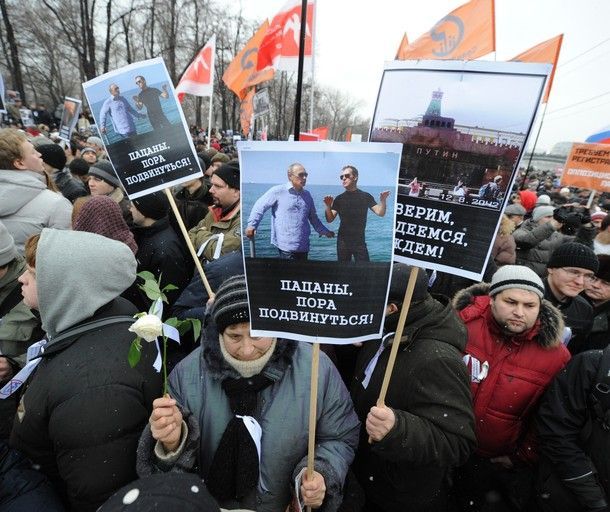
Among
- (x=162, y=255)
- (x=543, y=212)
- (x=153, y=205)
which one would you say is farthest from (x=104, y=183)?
(x=543, y=212)

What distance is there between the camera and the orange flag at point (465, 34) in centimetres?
537

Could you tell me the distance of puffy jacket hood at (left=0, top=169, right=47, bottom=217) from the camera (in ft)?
10.6

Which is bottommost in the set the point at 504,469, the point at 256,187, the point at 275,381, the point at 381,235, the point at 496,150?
the point at 504,469

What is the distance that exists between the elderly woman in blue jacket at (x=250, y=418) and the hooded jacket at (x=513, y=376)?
999mm

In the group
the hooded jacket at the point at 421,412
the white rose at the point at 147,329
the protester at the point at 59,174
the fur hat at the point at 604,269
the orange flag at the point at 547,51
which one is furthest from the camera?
the orange flag at the point at 547,51

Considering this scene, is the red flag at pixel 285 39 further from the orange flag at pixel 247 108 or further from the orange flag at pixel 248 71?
the orange flag at pixel 247 108

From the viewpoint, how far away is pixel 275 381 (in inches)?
66.2

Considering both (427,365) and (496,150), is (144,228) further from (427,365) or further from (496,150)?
(496,150)

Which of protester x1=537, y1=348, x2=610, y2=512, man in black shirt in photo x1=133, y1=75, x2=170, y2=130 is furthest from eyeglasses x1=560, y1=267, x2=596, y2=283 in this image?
man in black shirt in photo x1=133, y1=75, x2=170, y2=130

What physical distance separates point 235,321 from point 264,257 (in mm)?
456

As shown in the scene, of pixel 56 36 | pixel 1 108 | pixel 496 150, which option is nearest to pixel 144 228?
pixel 496 150

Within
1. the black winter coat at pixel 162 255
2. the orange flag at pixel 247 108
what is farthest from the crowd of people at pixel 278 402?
the orange flag at pixel 247 108

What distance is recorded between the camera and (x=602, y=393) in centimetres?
186

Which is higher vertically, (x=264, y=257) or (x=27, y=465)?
(x=264, y=257)
